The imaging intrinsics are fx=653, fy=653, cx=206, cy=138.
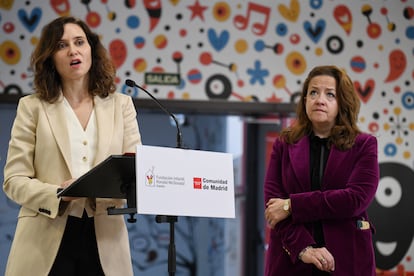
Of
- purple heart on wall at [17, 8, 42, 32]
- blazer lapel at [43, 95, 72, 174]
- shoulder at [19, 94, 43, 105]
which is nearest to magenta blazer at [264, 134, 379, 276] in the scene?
blazer lapel at [43, 95, 72, 174]

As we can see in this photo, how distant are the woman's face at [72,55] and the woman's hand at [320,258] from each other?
39.7 inches

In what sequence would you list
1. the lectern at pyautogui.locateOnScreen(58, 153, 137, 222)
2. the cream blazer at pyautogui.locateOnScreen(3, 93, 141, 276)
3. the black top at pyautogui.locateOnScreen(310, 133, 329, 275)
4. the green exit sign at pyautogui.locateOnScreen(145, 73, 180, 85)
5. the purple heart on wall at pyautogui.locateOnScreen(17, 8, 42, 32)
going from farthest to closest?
1. the green exit sign at pyautogui.locateOnScreen(145, 73, 180, 85)
2. the purple heart on wall at pyautogui.locateOnScreen(17, 8, 42, 32)
3. the black top at pyautogui.locateOnScreen(310, 133, 329, 275)
4. the cream blazer at pyautogui.locateOnScreen(3, 93, 141, 276)
5. the lectern at pyautogui.locateOnScreen(58, 153, 137, 222)

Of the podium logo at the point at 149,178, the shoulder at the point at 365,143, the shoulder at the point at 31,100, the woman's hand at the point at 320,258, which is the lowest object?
the woman's hand at the point at 320,258

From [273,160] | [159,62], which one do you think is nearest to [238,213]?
[159,62]

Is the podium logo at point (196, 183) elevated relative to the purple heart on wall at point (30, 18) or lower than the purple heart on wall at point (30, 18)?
lower

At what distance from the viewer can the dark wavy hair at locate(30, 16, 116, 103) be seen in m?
2.27

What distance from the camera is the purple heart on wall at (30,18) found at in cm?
455

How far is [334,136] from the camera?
246cm

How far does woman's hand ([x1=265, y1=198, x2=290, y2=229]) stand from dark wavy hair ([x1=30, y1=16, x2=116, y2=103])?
28.5 inches

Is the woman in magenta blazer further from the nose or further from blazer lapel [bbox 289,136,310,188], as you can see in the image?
the nose

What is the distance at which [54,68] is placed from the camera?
230 centimetres

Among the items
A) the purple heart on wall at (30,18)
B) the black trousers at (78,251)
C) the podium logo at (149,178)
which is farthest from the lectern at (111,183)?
the purple heart on wall at (30,18)

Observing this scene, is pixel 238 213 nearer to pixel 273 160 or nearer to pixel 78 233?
pixel 273 160

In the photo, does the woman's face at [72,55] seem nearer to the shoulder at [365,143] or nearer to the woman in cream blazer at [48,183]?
the woman in cream blazer at [48,183]
